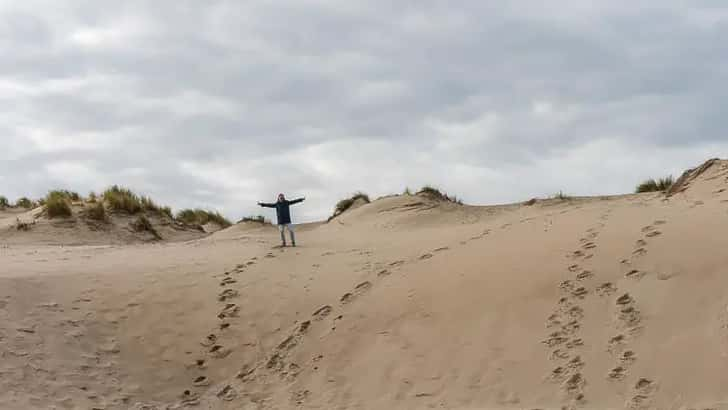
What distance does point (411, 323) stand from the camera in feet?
32.6

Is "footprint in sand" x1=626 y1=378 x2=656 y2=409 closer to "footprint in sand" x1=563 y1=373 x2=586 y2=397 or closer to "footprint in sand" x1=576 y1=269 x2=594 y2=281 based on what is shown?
"footprint in sand" x1=563 y1=373 x2=586 y2=397

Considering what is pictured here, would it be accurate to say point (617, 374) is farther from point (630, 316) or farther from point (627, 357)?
point (630, 316)

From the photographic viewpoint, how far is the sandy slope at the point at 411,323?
8.09 metres

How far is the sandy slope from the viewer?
8086 mm

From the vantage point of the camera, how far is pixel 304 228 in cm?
2144

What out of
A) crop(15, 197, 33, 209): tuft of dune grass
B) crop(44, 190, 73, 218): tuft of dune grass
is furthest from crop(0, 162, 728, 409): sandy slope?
crop(15, 197, 33, 209): tuft of dune grass

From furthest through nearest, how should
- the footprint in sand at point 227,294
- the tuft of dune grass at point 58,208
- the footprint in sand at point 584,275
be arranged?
the tuft of dune grass at point 58,208 < the footprint in sand at point 227,294 < the footprint in sand at point 584,275

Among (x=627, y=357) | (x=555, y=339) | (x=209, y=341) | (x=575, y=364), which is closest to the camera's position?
(x=627, y=357)

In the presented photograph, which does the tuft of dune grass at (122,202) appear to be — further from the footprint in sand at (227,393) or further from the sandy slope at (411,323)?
the footprint in sand at (227,393)

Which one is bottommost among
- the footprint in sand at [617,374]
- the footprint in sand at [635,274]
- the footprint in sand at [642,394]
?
the footprint in sand at [642,394]

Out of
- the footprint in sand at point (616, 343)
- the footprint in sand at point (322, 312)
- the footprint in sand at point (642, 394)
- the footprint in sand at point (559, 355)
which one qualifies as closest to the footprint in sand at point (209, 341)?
the footprint in sand at point (322, 312)

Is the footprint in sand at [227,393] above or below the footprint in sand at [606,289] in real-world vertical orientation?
below

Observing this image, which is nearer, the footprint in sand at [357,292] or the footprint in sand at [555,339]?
the footprint in sand at [555,339]

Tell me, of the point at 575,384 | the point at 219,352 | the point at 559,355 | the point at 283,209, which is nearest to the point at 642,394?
the point at 575,384
